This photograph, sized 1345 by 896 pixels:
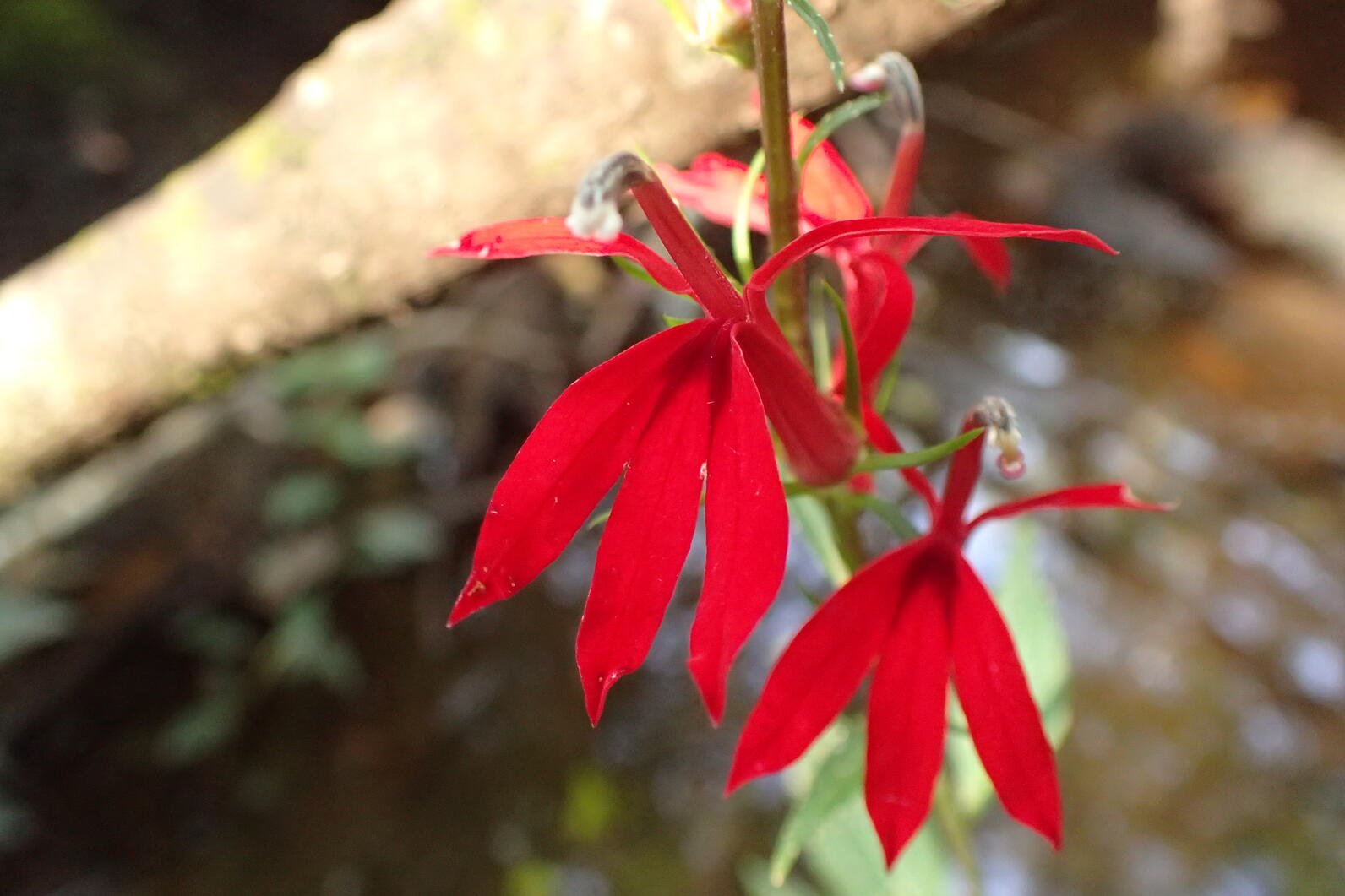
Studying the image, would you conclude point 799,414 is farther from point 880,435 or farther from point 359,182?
point 359,182

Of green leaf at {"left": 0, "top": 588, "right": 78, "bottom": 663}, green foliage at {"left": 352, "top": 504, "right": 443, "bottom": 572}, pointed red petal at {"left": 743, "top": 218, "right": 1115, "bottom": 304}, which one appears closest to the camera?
pointed red petal at {"left": 743, "top": 218, "right": 1115, "bottom": 304}

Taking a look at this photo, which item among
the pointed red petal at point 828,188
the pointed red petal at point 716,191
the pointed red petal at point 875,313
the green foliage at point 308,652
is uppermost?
the pointed red petal at point 716,191

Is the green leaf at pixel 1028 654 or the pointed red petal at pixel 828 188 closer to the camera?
the pointed red petal at pixel 828 188

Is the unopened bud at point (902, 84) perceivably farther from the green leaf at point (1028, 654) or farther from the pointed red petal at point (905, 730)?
the green leaf at point (1028, 654)

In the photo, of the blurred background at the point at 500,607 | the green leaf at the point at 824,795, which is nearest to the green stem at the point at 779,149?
the green leaf at the point at 824,795

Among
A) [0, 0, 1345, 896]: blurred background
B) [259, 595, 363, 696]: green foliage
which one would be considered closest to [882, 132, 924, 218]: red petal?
[0, 0, 1345, 896]: blurred background

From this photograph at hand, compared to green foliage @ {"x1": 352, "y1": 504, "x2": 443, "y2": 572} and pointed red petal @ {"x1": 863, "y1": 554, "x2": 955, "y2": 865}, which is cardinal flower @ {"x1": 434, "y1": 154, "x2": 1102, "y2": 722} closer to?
pointed red petal @ {"x1": 863, "y1": 554, "x2": 955, "y2": 865}
